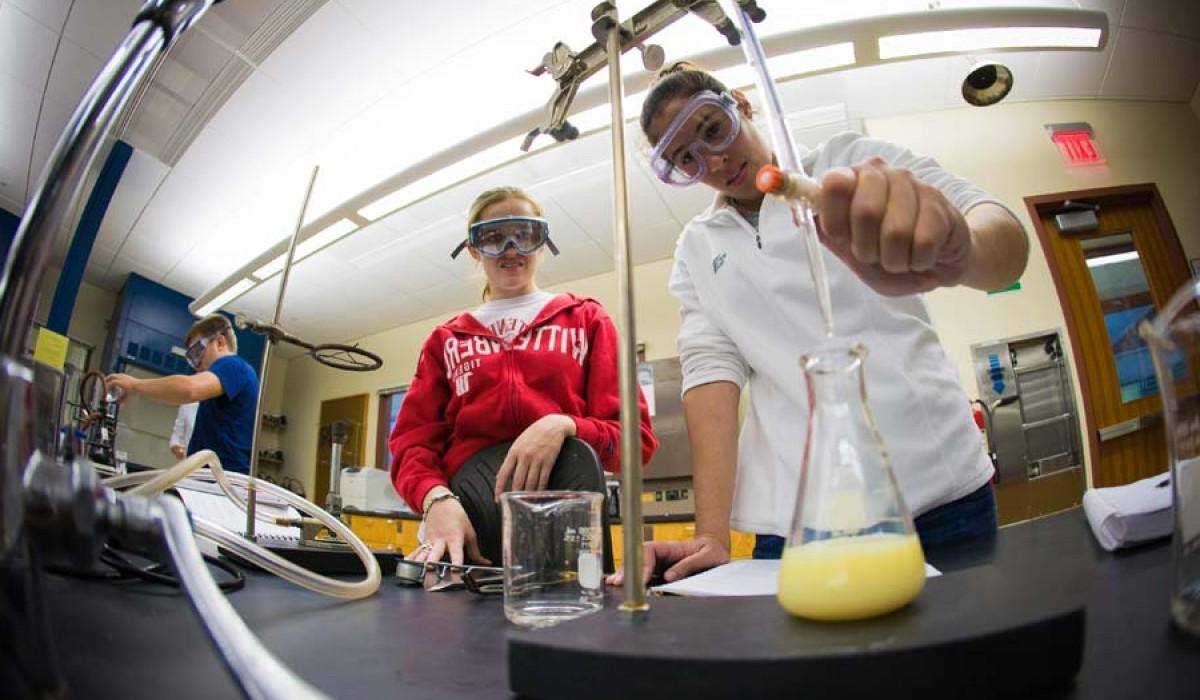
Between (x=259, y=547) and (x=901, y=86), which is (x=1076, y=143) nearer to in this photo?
(x=901, y=86)

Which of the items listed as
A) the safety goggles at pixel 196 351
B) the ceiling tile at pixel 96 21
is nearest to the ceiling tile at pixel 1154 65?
the ceiling tile at pixel 96 21

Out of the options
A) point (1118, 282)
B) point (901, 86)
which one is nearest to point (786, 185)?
point (1118, 282)

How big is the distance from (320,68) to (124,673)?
2.50 meters

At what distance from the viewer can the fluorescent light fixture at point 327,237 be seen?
2.89m

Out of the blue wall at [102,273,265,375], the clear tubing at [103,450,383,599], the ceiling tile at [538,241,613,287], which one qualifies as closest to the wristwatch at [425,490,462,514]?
the clear tubing at [103,450,383,599]

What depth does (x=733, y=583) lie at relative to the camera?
463 millimetres

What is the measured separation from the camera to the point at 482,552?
946 mm

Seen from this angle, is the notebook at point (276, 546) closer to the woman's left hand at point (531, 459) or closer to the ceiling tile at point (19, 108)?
the woman's left hand at point (531, 459)

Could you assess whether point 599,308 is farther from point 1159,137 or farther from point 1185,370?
point 1159,137

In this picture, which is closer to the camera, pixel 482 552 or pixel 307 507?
pixel 307 507

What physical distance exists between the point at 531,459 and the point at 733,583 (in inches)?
17.4

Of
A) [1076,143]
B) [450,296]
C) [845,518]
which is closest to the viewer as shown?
[845,518]

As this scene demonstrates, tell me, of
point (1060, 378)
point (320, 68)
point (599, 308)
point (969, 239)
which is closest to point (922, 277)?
point (969, 239)

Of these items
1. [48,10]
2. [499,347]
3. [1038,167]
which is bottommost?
[499,347]
